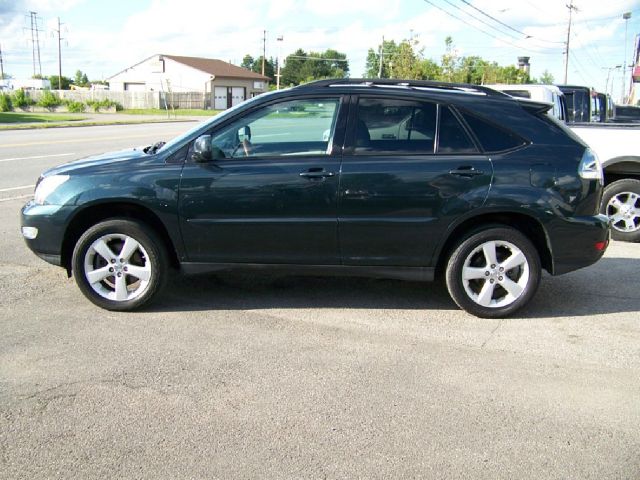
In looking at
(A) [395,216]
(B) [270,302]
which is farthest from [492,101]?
(B) [270,302]

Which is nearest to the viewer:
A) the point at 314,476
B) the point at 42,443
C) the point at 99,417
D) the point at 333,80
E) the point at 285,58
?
the point at 314,476

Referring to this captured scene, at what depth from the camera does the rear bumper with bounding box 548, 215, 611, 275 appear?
16.5 ft

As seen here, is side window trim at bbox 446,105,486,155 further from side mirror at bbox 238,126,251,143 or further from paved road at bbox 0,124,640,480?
side mirror at bbox 238,126,251,143

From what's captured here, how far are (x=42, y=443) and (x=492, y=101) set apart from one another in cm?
404

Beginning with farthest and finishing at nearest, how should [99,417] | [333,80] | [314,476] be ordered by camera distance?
1. [333,80]
2. [99,417]
3. [314,476]

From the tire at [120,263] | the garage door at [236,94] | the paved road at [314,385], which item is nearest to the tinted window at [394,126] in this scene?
the paved road at [314,385]

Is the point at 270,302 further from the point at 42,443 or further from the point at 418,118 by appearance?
the point at 42,443

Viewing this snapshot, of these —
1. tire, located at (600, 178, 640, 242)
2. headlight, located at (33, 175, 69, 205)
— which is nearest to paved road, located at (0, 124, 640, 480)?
headlight, located at (33, 175, 69, 205)

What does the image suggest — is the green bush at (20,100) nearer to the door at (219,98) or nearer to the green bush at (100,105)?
the green bush at (100,105)

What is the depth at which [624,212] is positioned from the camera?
8.21 m

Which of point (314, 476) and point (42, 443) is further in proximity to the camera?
point (42, 443)

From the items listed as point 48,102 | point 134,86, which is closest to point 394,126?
point 48,102

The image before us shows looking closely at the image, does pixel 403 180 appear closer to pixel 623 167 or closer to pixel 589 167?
pixel 589 167

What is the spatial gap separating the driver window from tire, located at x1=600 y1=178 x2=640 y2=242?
15.7 ft
